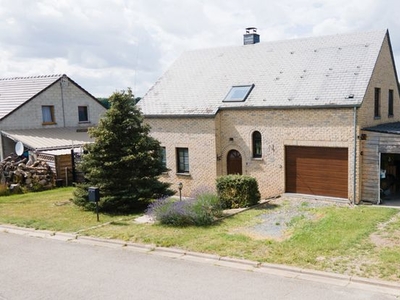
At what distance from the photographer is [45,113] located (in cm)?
3297

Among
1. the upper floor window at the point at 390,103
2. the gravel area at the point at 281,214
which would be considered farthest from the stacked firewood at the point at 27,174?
the upper floor window at the point at 390,103

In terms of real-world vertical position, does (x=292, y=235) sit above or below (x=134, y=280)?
above

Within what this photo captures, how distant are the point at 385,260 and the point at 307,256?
1.87 metres

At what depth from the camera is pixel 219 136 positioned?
2217cm

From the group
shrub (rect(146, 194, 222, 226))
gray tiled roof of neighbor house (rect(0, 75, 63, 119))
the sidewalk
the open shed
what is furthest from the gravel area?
gray tiled roof of neighbor house (rect(0, 75, 63, 119))

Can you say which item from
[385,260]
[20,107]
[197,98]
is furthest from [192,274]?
[20,107]

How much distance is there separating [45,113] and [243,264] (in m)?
25.9

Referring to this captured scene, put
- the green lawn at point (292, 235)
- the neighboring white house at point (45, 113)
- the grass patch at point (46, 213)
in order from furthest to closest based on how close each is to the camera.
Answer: the neighboring white house at point (45, 113)
the grass patch at point (46, 213)
the green lawn at point (292, 235)

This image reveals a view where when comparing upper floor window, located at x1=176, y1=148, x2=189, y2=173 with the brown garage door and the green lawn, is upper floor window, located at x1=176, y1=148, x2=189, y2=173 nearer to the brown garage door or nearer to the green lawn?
the brown garage door

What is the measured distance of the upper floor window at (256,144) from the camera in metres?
21.2

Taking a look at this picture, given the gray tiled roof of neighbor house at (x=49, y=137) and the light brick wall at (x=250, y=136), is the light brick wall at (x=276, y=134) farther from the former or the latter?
the gray tiled roof of neighbor house at (x=49, y=137)

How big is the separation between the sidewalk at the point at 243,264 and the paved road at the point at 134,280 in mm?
179

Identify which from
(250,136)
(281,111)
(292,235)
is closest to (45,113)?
(250,136)

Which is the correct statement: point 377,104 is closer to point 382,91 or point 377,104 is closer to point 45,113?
point 382,91
